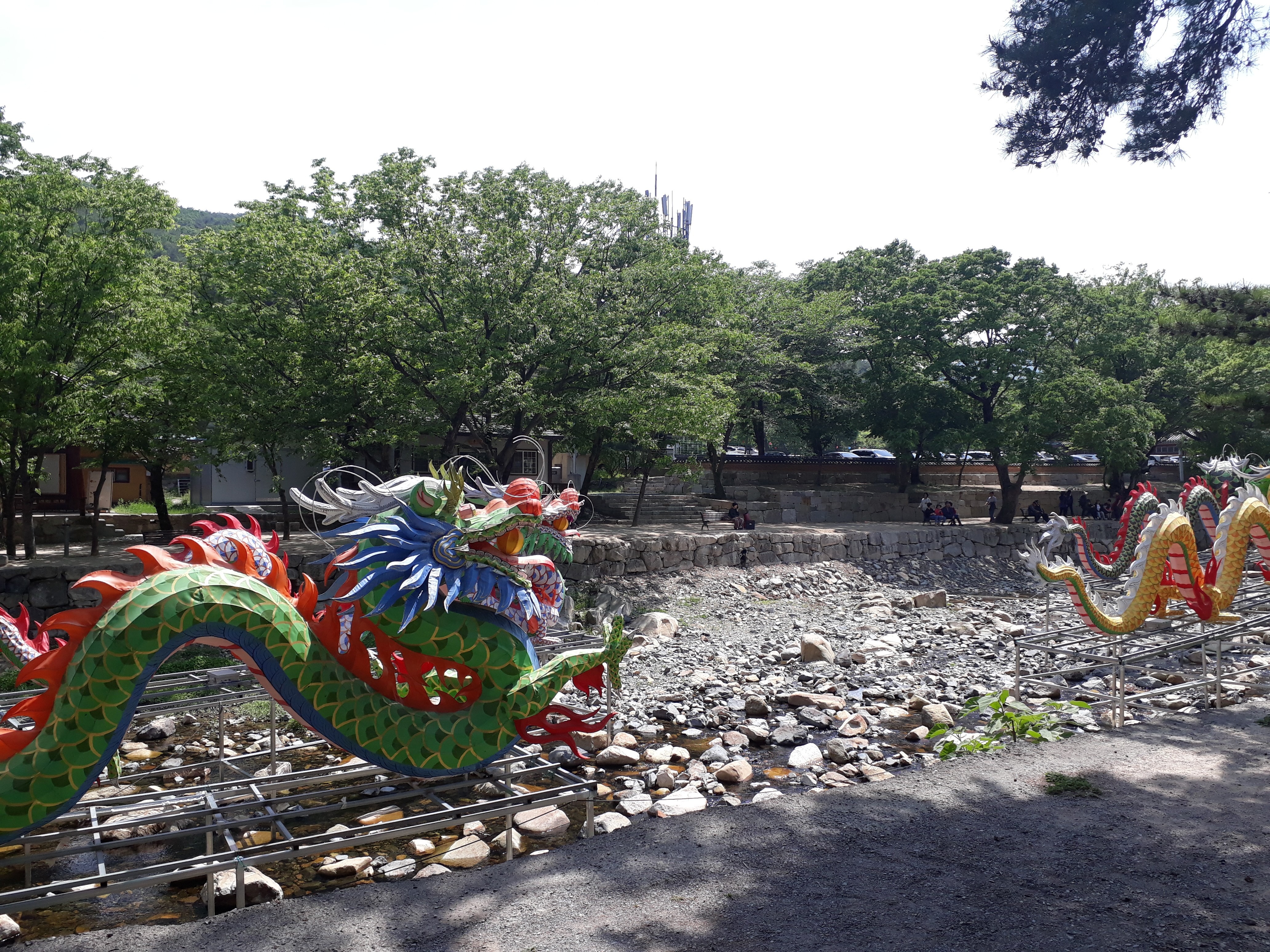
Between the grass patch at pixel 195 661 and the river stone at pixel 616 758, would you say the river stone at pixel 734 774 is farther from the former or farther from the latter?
the grass patch at pixel 195 661

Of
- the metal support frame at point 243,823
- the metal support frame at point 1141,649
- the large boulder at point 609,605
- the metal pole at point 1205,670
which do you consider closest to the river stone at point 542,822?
the metal support frame at point 243,823

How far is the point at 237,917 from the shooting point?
484 centimetres

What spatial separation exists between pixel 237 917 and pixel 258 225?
16676mm

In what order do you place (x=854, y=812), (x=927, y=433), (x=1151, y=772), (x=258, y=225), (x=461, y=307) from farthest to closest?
(x=927, y=433) → (x=258, y=225) → (x=461, y=307) → (x=1151, y=772) → (x=854, y=812)

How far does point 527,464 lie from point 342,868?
71.7 ft

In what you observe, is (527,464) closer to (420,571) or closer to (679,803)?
(679,803)

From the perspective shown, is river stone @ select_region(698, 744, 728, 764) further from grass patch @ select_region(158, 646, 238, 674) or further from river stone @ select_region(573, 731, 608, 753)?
grass patch @ select_region(158, 646, 238, 674)

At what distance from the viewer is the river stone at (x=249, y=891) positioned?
231 inches

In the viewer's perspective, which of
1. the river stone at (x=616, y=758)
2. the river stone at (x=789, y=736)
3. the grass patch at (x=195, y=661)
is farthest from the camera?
the grass patch at (x=195, y=661)

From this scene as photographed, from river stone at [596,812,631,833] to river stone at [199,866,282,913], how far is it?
2550 mm

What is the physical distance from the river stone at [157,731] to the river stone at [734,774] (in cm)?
663

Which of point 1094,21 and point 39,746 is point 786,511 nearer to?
point 1094,21

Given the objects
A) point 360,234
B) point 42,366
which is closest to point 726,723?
point 42,366

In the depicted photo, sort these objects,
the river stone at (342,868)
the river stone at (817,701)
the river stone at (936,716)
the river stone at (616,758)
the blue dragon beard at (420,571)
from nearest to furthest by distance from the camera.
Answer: the blue dragon beard at (420,571) < the river stone at (342,868) < the river stone at (616,758) < the river stone at (936,716) < the river stone at (817,701)
